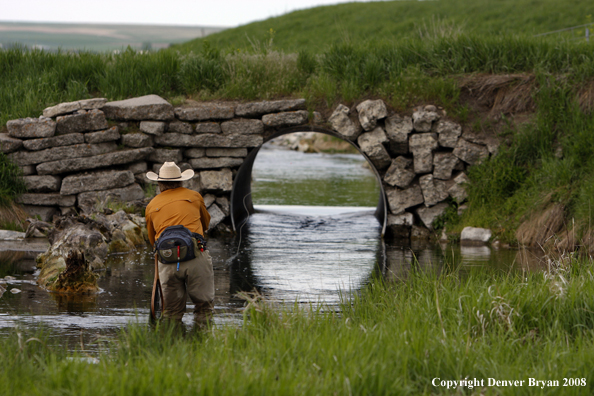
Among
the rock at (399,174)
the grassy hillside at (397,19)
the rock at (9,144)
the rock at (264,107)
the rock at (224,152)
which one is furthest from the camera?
the grassy hillside at (397,19)

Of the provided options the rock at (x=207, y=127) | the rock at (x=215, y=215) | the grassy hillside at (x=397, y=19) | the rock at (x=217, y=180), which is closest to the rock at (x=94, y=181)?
the rock at (x=217, y=180)

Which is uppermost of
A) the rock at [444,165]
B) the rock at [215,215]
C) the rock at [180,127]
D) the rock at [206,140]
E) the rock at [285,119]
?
the rock at [285,119]

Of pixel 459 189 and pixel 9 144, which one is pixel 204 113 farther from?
pixel 459 189

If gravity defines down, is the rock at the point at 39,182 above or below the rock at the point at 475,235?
above

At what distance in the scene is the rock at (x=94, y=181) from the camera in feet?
35.1

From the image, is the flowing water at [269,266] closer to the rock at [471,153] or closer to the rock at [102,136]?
the rock at [471,153]

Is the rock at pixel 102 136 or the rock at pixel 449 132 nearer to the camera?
the rock at pixel 102 136

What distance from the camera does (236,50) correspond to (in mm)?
13352

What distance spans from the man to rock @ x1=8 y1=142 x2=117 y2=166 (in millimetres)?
5539

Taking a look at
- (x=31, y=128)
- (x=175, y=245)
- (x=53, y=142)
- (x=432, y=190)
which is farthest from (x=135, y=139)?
(x=175, y=245)

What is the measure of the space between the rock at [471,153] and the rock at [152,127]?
5709 mm

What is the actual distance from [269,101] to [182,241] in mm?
6682

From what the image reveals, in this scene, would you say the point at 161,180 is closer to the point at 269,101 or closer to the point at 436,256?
the point at 436,256

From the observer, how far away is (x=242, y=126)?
11453 mm
